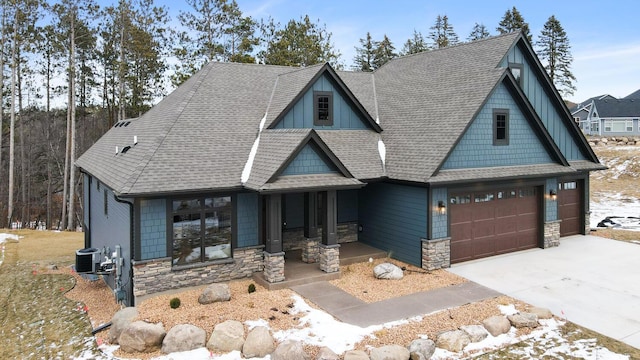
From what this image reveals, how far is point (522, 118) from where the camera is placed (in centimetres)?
1628

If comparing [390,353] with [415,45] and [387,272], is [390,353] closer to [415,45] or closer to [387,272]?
[387,272]

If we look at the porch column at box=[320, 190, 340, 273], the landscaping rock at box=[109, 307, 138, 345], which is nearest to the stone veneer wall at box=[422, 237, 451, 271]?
the porch column at box=[320, 190, 340, 273]

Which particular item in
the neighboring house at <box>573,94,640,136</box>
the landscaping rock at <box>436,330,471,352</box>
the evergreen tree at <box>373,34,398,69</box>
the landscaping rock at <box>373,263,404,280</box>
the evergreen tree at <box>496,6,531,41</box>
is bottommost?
the landscaping rock at <box>436,330,471,352</box>

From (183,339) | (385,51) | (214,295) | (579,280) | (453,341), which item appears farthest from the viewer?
(385,51)

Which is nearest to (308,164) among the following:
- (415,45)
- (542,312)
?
(542,312)

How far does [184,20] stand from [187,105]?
67.0 feet

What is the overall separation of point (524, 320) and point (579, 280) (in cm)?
429

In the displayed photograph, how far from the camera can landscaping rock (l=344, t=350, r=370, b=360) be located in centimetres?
810

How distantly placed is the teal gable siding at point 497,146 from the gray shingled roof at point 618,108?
4961 centimetres

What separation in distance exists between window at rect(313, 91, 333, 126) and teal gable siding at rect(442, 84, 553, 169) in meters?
4.35

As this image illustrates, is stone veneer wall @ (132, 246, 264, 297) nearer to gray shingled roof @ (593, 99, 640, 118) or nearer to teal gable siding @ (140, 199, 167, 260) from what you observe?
teal gable siding @ (140, 199, 167, 260)

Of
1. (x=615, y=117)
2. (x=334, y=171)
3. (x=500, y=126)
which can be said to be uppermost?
(x=615, y=117)

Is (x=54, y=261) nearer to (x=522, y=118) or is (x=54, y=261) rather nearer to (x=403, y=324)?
(x=403, y=324)

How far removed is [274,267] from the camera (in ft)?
40.5
